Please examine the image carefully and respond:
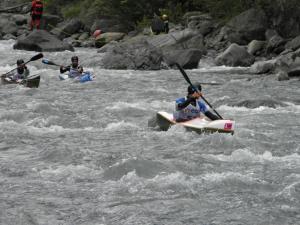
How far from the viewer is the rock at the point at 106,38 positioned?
28.3m

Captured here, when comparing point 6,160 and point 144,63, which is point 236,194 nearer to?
point 6,160

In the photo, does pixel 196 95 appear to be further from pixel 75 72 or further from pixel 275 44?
pixel 275 44

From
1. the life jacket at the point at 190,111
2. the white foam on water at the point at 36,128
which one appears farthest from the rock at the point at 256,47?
the white foam on water at the point at 36,128

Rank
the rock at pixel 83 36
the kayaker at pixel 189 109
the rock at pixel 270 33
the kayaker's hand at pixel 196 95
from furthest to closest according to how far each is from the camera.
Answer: the rock at pixel 83 36
the rock at pixel 270 33
the kayaker at pixel 189 109
the kayaker's hand at pixel 196 95

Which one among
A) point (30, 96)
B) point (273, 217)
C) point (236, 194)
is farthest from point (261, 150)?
point (30, 96)

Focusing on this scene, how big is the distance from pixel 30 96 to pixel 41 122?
390 cm

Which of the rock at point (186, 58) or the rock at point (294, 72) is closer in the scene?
the rock at point (294, 72)

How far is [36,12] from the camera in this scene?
30.7m

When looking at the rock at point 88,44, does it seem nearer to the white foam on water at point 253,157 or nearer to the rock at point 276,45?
the rock at point 276,45

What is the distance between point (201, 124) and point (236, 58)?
11057mm

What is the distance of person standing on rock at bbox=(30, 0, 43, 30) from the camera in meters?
29.8

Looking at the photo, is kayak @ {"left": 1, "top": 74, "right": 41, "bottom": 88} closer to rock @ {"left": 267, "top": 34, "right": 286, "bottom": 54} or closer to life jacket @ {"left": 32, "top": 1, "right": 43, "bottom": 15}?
rock @ {"left": 267, "top": 34, "right": 286, "bottom": 54}

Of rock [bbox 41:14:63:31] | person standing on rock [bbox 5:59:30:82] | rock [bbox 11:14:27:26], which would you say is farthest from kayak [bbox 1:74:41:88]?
rock [bbox 11:14:27:26]

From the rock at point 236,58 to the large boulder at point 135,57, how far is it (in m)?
2.31
